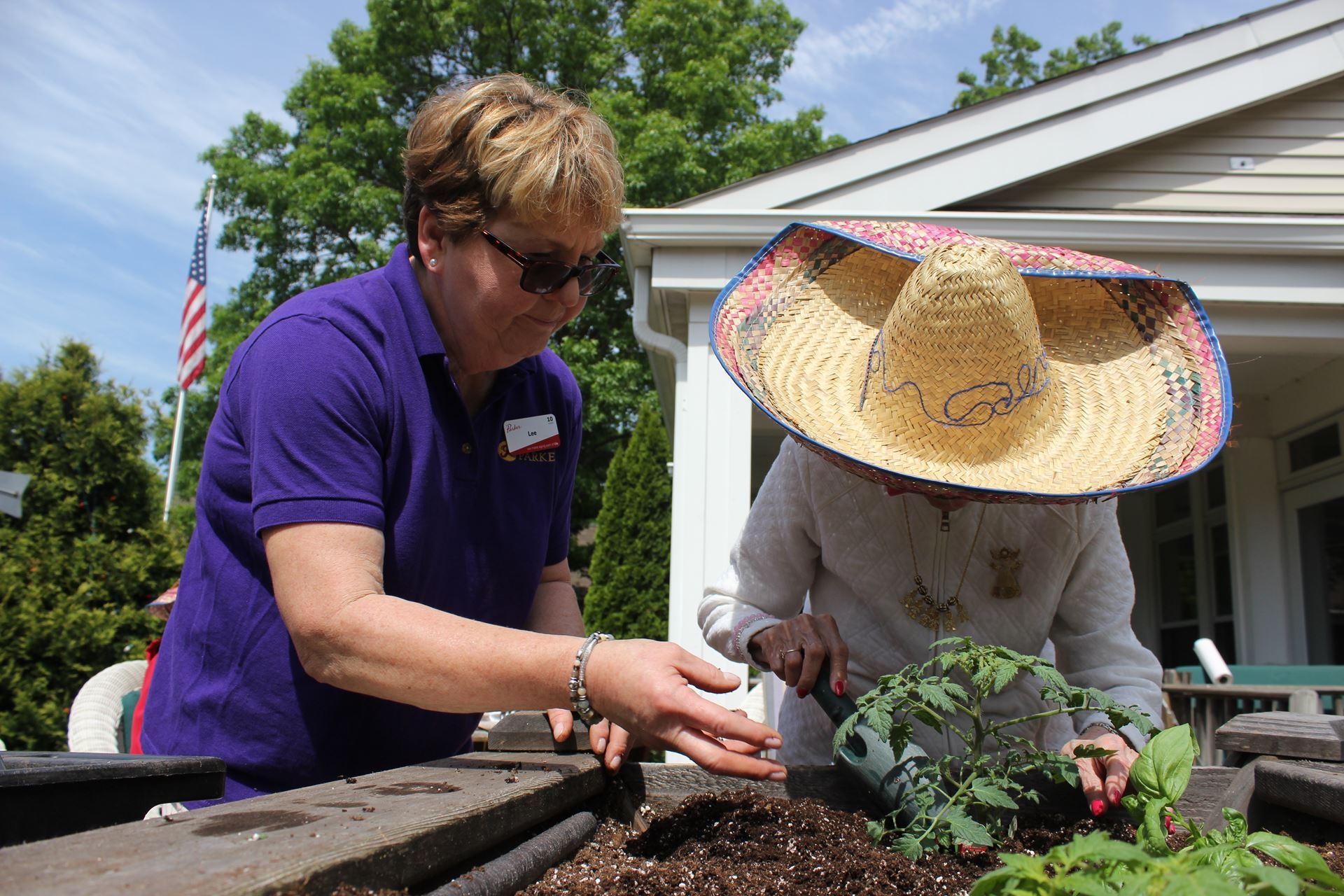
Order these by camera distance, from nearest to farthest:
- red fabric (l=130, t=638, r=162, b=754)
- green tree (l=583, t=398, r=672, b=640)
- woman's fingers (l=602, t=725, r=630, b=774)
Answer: woman's fingers (l=602, t=725, r=630, b=774) → red fabric (l=130, t=638, r=162, b=754) → green tree (l=583, t=398, r=672, b=640)

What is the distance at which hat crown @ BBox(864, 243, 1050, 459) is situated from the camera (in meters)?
1.56

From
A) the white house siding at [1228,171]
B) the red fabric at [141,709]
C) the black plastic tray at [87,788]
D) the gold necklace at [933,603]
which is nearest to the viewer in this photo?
the black plastic tray at [87,788]

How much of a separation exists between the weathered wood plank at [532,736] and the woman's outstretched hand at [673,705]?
0.58 meters

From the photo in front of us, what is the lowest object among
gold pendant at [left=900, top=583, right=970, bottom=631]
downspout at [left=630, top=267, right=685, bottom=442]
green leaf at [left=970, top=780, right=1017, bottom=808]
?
green leaf at [left=970, top=780, right=1017, bottom=808]

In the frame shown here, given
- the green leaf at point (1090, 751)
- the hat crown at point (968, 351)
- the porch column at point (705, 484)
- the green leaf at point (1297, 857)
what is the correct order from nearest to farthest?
the green leaf at point (1297, 857) < the green leaf at point (1090, 751) < the hat crown at point (968, 351) < the porch column at point (705, 484)

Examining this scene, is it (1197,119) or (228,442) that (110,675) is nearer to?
(228,442)

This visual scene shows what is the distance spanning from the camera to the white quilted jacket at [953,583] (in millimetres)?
1858

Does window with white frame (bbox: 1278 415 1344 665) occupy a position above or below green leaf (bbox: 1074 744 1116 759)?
above

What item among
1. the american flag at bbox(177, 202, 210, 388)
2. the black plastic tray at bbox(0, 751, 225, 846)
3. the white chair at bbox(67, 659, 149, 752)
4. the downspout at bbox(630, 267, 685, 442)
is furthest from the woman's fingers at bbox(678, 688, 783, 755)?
the american flag at bbox(177, 202, 210, 388)

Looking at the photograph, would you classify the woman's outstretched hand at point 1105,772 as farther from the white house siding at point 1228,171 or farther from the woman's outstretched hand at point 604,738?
the white house siding at point 1228,171

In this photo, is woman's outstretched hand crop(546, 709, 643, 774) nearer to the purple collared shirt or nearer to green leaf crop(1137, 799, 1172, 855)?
the purple collared shirt

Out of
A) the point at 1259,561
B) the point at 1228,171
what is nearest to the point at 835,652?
the point at 1228,171

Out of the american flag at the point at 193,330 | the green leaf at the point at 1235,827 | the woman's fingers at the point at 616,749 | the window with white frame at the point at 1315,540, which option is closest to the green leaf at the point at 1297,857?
the green leaf at the point at 1235,827

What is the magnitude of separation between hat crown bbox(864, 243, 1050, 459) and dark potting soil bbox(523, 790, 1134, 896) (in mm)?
641
